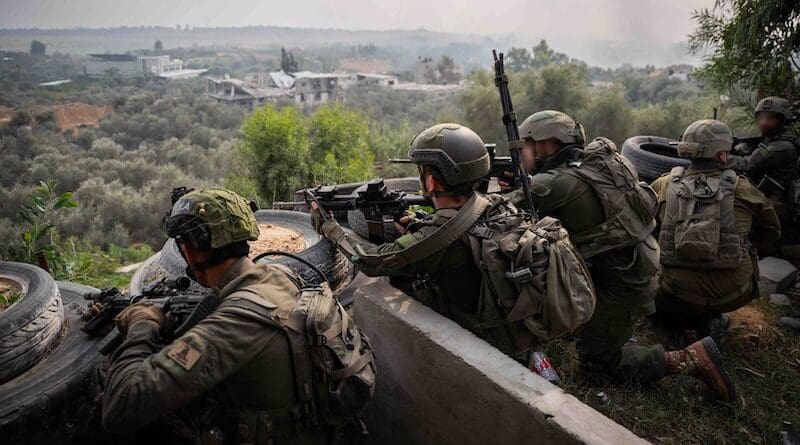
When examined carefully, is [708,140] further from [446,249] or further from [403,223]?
[446,249]

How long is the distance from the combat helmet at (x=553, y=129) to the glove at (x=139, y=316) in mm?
3112

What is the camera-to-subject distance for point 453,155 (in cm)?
339

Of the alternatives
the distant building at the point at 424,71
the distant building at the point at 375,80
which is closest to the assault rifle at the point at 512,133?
the distant building at the point at 375,80

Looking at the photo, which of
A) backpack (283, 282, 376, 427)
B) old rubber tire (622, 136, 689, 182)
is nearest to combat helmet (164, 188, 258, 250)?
backpack (283, 282, 376, 427)

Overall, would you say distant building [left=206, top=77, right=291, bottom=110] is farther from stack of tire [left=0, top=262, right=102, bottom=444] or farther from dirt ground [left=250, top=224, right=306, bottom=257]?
stack of tire [left=0, top=262, right=102, bottom=444]

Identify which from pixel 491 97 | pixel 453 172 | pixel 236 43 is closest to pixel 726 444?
pixel 453 172

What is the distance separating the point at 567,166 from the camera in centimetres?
441

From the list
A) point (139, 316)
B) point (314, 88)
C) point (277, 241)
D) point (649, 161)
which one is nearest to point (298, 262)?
point (277, 241)

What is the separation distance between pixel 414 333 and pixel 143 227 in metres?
22.8

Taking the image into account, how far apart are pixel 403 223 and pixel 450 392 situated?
1.46m

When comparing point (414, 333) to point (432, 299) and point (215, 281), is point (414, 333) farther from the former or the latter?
point (215, 281)

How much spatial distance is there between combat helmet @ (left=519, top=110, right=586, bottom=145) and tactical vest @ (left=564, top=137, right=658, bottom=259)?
207 mm

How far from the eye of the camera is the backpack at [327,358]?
249 centimetres

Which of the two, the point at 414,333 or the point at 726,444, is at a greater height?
the point at 414,333
